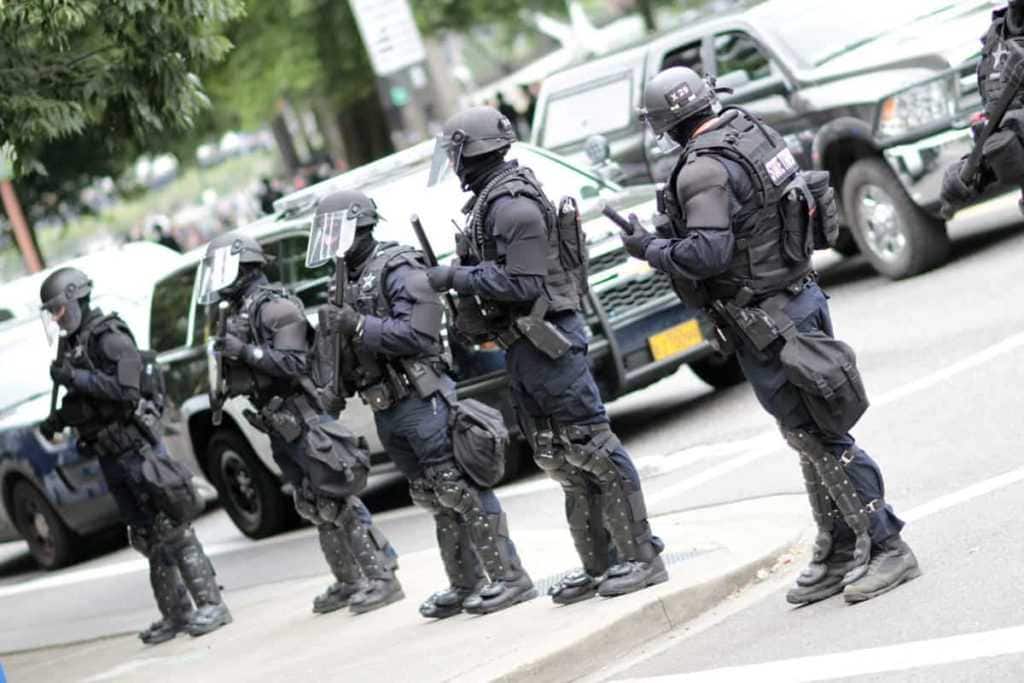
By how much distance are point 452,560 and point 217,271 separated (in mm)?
2032

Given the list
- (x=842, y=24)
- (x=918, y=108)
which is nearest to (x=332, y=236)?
(x=918, y=108)

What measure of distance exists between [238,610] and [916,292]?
17.8 feet

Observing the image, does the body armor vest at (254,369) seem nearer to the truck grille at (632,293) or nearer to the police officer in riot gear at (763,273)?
the truck grille at (632,293)

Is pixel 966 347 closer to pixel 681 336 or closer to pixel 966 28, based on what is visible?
pixel 681 336

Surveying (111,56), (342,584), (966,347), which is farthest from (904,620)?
(111,56)

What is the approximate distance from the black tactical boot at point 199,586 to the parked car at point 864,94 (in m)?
4.38

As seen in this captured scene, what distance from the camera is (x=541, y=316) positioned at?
7.99 m

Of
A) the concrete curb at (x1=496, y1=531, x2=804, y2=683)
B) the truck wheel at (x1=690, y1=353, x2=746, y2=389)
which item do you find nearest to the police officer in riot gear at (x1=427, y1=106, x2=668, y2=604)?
the concrete curb at (x1=496, y1=531, x2=804, y2=683)

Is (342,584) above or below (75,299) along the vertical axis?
below

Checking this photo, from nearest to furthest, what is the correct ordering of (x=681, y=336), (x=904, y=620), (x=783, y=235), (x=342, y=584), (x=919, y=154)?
(x=904, y=620), (x=783, y=235), (x=342, y=584), (x=681, y=336), (x=919, y=154)

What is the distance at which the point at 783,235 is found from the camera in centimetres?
727

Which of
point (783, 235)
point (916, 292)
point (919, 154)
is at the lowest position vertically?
point (916, 292)

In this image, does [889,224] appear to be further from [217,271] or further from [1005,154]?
[217,271]

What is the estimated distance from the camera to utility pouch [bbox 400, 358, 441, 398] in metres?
8.63
